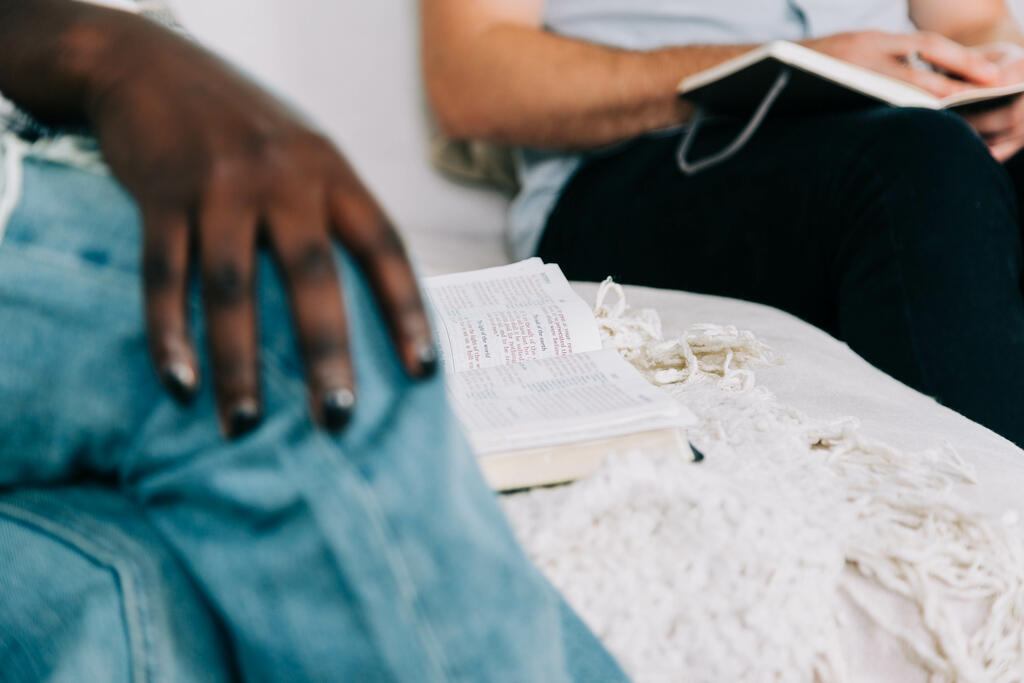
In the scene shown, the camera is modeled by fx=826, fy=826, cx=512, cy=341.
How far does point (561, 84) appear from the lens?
42.6 inches

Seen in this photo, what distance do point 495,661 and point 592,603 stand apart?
114 millimetres

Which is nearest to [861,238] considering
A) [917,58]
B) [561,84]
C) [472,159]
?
Result: [917,58]

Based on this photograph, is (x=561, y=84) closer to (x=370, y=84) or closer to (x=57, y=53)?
(x=370, y=84)

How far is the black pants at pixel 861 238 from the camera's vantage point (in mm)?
760

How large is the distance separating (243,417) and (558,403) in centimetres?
26

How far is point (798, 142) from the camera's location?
3.03ft

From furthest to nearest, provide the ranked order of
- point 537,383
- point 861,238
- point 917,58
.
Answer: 1. point 917,58
2. point 861,238
3. point 537,383

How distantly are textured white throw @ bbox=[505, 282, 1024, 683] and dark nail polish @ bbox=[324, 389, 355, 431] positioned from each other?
0.18 m

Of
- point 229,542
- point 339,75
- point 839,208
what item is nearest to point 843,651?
point 229,542

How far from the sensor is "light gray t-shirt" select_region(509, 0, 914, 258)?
1163 millimetres

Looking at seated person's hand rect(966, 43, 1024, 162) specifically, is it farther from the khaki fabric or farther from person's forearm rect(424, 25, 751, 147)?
the khaki fabric

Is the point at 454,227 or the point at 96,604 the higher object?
the point at 96,604

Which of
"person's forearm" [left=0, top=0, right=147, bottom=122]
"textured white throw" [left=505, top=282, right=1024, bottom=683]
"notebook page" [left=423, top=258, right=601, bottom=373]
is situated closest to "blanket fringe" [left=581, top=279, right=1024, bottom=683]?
"textured white throw" [left=505, top=282, right=1024, bottom=683]

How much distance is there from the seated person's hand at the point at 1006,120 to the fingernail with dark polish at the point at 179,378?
1025 mm
